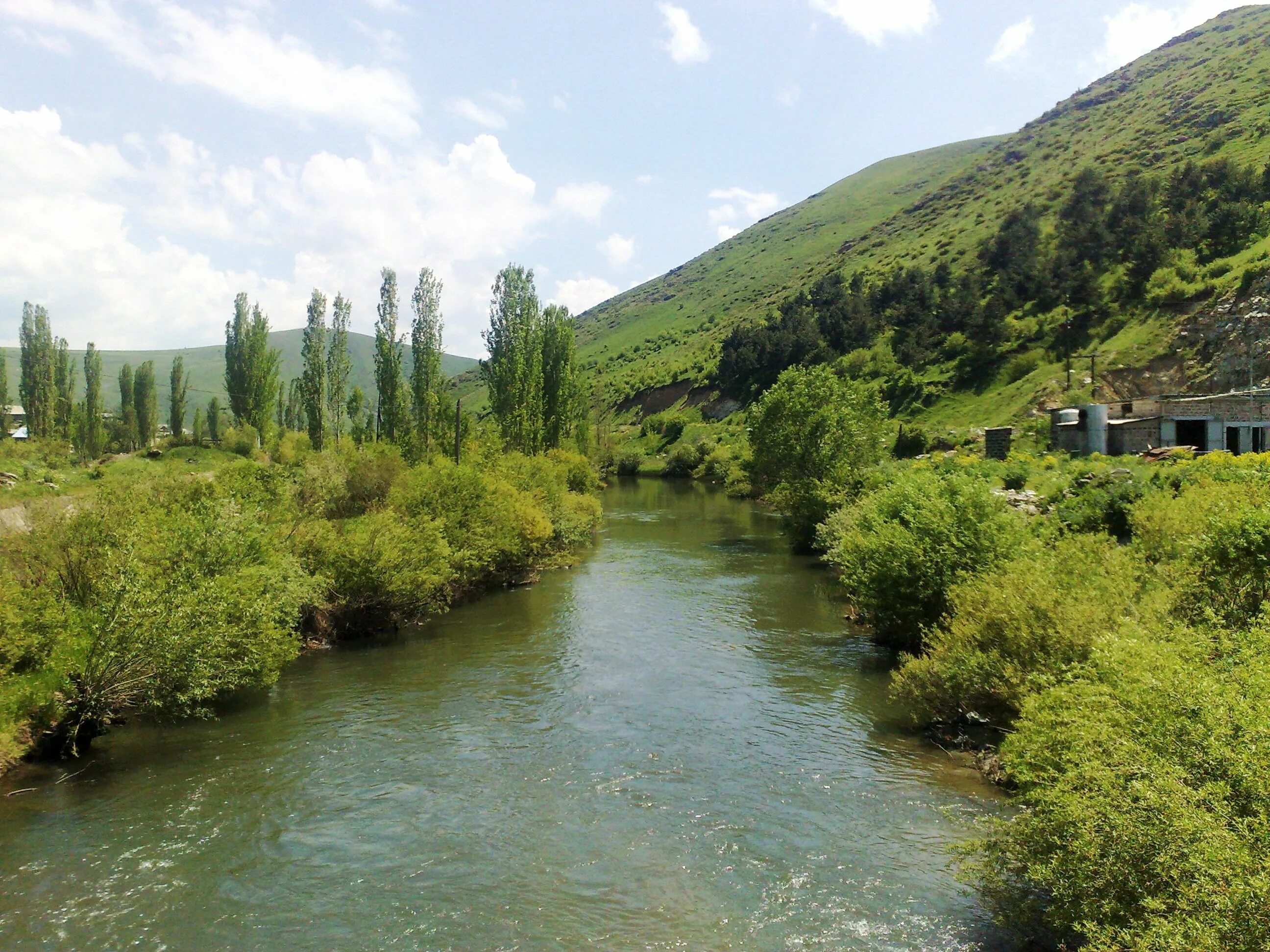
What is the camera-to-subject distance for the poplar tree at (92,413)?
84125 mm

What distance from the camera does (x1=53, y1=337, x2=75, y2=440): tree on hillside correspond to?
77.8 metres

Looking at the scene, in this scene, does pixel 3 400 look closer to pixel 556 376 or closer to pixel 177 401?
pixel 177 401

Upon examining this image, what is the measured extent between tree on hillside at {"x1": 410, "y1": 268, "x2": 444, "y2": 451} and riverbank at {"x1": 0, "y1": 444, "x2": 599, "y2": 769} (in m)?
14.7

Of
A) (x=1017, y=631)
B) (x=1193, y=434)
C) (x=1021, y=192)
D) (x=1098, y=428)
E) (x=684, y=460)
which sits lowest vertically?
(x=1017, y=631)

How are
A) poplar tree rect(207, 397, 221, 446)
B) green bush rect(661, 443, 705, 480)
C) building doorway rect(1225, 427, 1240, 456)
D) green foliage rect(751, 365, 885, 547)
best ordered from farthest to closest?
poplar tree rect(207, 397, 221, 446) → green bush rect(661, 443, 705, 480) → green foliage rect(751, 365, 885, 547) → building doorway rect(1225, 427, 1240, 456)

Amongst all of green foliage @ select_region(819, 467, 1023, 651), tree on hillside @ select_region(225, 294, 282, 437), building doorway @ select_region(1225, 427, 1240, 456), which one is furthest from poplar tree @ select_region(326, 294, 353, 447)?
building doorway @ select_region(1225, 427, 1240, 456)

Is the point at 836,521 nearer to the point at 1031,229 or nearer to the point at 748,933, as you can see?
the point at 748,933

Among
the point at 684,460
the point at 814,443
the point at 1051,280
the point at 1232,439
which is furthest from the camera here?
the point at 684,460

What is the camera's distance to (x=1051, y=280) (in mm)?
90688

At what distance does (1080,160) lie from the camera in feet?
374

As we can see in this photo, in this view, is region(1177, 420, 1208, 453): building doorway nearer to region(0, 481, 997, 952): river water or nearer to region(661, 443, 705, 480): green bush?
region(0, 481, 997, 952): river water

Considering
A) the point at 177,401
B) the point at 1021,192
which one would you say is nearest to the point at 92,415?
the point at 177,401

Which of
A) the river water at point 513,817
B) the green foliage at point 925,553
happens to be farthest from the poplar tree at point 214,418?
the green foliage at point 925,553

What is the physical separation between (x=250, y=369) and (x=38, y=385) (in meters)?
18.8
